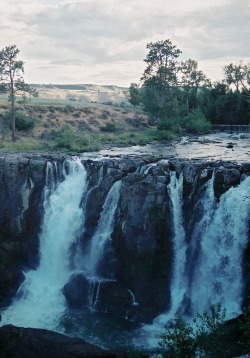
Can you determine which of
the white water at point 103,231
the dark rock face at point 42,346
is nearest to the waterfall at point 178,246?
the white water at point 103,231

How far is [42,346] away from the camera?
20.2 meters

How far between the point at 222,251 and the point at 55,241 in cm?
1067

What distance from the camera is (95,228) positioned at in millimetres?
27188

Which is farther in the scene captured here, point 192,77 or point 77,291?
point 192,77

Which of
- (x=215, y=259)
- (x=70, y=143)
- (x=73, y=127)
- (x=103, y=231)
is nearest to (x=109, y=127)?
(x=73, y=127)

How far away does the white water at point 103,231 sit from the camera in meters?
26.5

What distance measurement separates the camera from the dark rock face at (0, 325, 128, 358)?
63.2ft

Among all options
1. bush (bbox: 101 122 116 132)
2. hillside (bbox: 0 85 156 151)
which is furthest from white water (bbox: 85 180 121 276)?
bush (bbox: 101 122 116 132)

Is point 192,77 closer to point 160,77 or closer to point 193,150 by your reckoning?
point 160,77

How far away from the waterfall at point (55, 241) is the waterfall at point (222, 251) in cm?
787

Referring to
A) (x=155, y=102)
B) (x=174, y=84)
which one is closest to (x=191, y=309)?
(x=155, y=102)

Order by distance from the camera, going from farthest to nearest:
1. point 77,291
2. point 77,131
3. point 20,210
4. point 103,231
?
point 77,131 → point 20,210 → point 103,231 → point 77,291

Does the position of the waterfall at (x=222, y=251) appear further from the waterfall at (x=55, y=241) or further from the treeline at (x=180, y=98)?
the treeline at (x=180, y=98)

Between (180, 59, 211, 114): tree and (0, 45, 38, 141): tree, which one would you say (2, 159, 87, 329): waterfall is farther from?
(180, 59, 211, 114): tree
